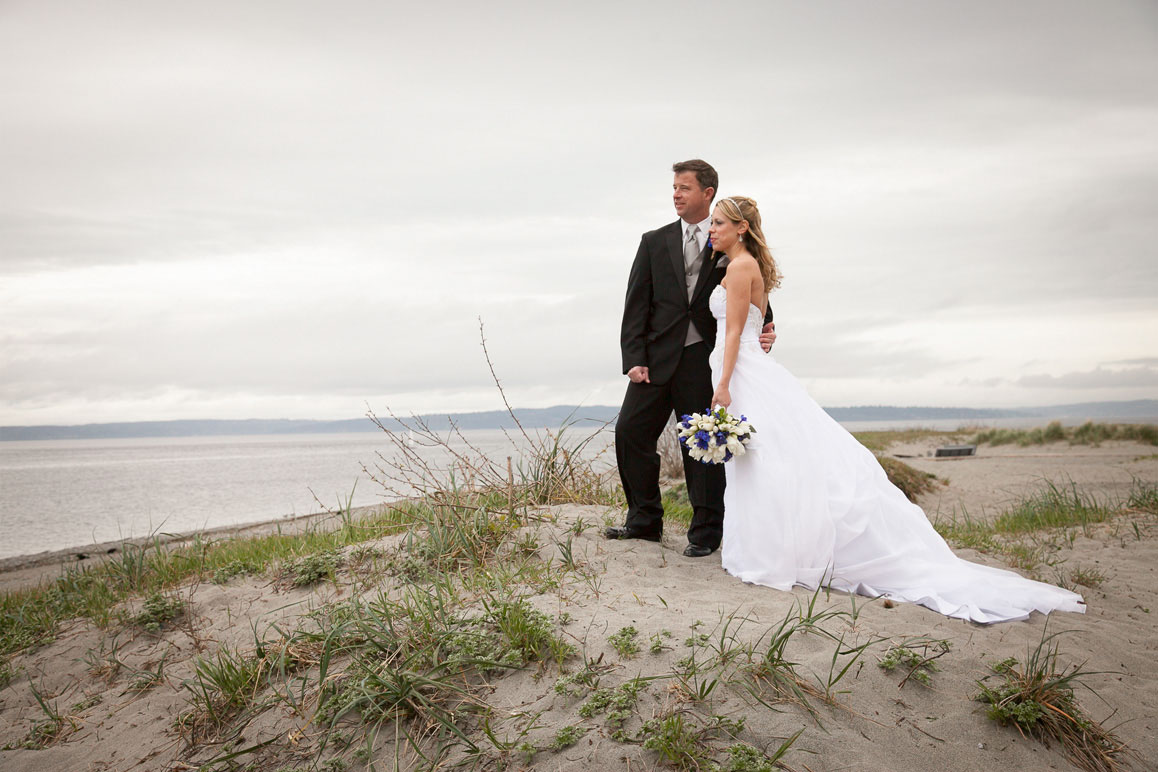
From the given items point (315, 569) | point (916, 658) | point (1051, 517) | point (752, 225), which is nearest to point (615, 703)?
point (916, 658)

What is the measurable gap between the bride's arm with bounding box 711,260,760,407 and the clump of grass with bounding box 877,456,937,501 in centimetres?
817

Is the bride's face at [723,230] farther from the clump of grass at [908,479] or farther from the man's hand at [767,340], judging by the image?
the clump of grass at [908,479]

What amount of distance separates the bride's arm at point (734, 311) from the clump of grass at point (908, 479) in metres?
8.17

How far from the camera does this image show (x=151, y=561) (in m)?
7.04

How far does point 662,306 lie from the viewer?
549cm

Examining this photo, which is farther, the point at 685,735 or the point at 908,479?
the point at 908,479

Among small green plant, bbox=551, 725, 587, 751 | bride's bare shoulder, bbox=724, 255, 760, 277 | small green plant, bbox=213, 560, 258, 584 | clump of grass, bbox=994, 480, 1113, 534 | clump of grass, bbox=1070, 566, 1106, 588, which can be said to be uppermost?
bride's bare shoulder, bbox=724, 255, 760, 277

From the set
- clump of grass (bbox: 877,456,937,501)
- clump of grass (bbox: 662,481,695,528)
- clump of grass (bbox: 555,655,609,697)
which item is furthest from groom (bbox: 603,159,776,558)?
clump of grass (bbox: 877,456,937,501)

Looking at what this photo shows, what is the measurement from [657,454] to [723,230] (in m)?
1.81

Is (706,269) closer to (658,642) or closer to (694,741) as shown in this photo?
(658,642)

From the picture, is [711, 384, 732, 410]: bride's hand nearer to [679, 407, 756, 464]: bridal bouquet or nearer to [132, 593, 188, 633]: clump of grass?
[679, 407, 756, 464]: bridal bouquet

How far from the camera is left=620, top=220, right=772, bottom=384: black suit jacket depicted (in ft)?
17.7

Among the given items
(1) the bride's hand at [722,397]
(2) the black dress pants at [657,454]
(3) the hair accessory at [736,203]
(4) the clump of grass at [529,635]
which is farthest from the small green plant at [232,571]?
(3) the hair accessory at [736,203]

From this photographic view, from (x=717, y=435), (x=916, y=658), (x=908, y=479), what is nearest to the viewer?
(x=916, y=658)
